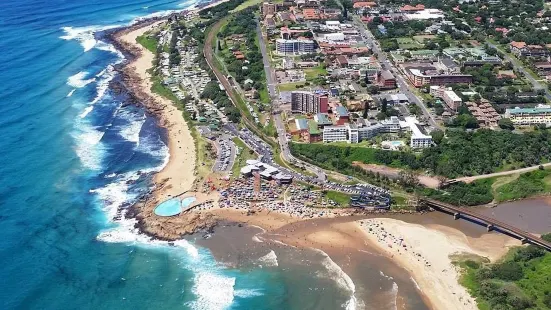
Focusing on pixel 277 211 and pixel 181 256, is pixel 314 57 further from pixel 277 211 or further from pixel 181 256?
pixel 181 256

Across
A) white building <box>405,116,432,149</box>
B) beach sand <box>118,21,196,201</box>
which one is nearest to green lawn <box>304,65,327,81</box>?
beach sand <box>118,21,196,201</box>

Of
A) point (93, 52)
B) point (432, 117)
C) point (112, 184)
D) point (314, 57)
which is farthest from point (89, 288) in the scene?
point (93, 52)

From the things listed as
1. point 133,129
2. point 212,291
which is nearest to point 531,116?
point 212,291

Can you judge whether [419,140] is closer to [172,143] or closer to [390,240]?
[390,240]

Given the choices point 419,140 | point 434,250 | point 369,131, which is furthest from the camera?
point 369,131

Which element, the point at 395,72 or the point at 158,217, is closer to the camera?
the point at 158,217

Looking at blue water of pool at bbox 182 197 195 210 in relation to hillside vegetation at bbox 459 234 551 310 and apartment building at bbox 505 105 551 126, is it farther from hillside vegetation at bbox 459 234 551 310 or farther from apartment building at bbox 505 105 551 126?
apartment building at bbox 505 105 551 126

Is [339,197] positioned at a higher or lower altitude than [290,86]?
lower
